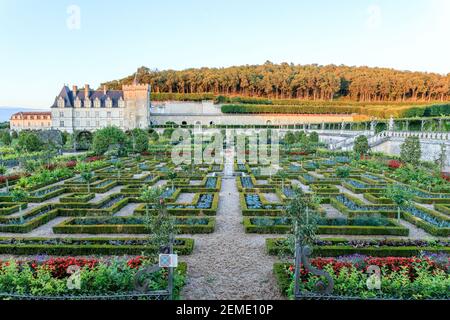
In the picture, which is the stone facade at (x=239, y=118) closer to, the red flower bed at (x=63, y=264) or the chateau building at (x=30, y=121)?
the chateau building at (x=30, y=121)

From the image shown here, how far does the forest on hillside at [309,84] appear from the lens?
76.7 meters

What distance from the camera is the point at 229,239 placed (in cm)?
931

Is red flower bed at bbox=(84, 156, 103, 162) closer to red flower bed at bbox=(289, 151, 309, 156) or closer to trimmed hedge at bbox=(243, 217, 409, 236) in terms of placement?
red flower bed at bbox=(289, 151, 309, 156)

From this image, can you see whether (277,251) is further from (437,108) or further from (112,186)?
(437,108)

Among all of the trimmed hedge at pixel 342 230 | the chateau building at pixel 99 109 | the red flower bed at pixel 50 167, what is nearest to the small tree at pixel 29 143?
the red flower bed at pixel 50 167

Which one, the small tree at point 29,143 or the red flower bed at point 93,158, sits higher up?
the small tree at point 29,143

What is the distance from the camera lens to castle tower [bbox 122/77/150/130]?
57.5 m

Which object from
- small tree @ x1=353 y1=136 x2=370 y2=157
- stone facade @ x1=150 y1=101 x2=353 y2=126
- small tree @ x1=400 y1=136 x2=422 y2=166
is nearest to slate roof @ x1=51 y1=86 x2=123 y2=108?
stone facade @ x1=150 y1=101 x2=353 y2=126

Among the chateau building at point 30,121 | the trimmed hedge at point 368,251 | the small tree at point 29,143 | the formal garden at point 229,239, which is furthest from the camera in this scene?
the chateau building at point 30,121

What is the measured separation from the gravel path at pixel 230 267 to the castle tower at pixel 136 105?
49521 mm

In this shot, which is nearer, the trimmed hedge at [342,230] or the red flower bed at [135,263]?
the red flower bed at [135,263]

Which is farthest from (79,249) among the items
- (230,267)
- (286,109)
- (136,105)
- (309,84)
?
(309,84)

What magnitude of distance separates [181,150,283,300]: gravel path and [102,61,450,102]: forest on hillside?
7300 cm
